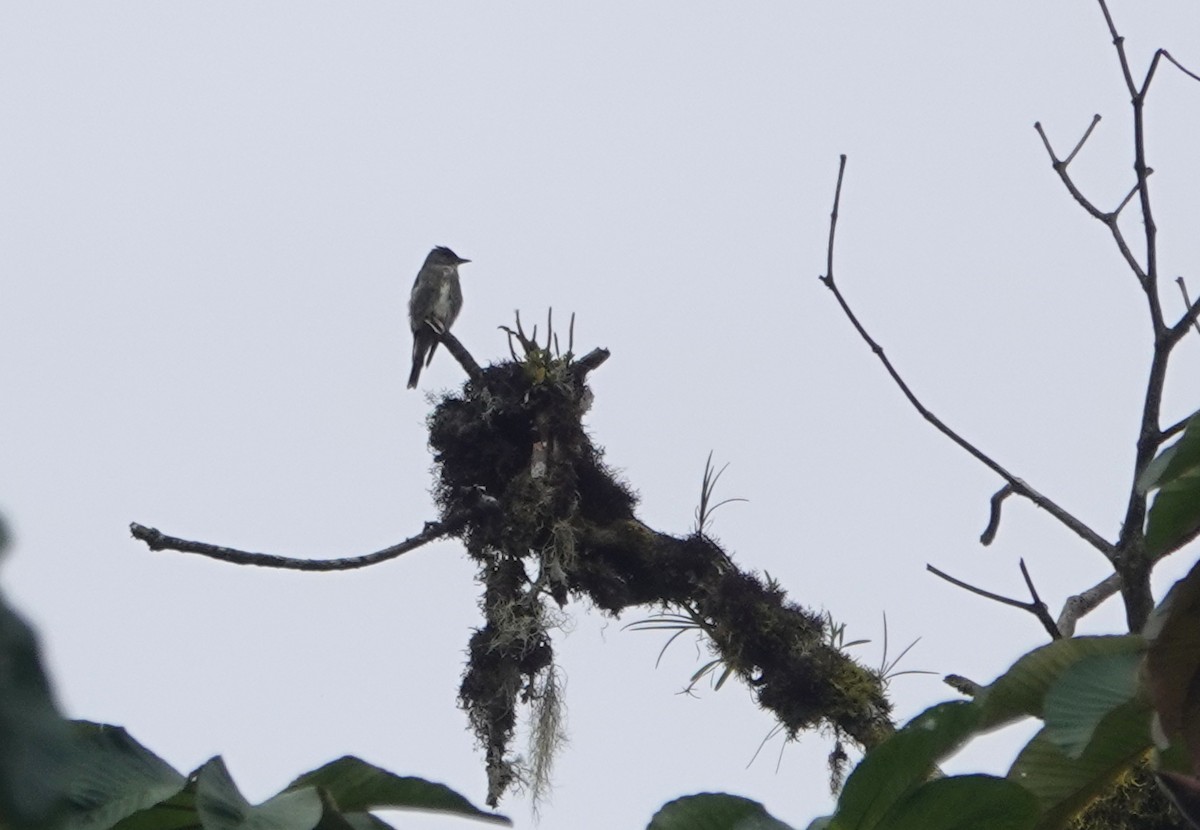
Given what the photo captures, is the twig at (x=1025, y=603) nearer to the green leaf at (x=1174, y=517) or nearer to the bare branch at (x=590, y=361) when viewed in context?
the green leaf at (x=1174, y=517)

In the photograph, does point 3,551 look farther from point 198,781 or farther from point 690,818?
point 690,818

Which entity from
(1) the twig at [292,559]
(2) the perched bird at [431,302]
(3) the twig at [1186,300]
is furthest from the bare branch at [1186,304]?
(2) the perched bird at [431,302]

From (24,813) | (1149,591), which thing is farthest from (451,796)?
(1149,591)

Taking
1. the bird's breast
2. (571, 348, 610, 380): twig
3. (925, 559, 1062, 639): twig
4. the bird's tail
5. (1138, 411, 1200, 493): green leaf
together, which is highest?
the bird's breast

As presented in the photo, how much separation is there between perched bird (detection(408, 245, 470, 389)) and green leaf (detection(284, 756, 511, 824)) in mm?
7585

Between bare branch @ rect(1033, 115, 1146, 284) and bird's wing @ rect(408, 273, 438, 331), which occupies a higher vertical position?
bird's wing @ rect(408, 273, 438, 331)

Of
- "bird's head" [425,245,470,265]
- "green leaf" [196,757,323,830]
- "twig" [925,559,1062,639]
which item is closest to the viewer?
"green leaf" [196,757,323,830]

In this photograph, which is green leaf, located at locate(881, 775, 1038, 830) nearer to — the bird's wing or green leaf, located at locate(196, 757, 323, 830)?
green leaf, located at locate(196, 757, 323, 830)

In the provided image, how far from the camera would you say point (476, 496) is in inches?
188

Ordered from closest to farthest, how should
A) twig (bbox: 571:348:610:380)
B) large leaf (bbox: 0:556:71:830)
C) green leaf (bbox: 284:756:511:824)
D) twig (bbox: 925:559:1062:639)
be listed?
large leaf (bbox: 0:556:71:830) < green leaf (bbox: 284:756:511:824) < twig (bbox: 925:559:1062:639) < twig (bbox: 571:348:610:380)

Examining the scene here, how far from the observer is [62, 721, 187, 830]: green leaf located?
4.27ft

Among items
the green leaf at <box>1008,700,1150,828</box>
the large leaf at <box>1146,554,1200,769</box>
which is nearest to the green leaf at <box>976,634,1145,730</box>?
the green leaf at <box>1008,700,1150,828</box>

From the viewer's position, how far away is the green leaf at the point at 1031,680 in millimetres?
1678

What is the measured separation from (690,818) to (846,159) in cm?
143
